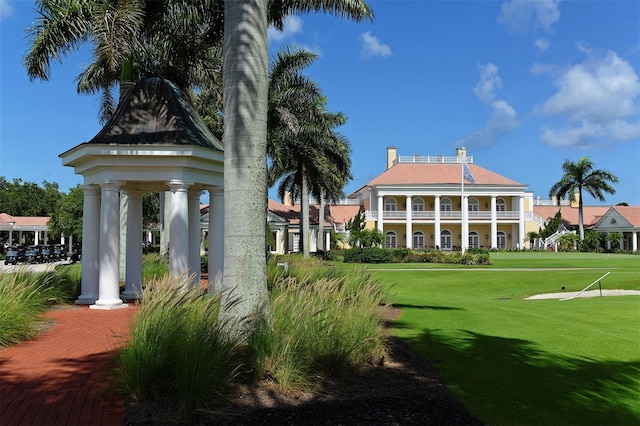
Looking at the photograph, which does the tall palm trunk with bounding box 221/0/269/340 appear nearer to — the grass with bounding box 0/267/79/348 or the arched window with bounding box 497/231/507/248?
the grass with bounding box 0/267/79/348

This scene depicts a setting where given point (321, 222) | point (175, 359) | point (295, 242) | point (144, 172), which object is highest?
point (321, 222)

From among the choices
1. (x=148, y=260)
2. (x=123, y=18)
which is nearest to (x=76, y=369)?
(x=123, y=18)

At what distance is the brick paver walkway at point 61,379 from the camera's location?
187 inches

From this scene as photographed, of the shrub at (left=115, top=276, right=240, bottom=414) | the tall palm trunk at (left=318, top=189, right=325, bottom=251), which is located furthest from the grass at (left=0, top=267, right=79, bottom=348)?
the tall palm trunk at (left=318, top=189, right=325, bottom=251)

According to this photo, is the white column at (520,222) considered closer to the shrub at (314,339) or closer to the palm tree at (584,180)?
the palm tree at (584,180)

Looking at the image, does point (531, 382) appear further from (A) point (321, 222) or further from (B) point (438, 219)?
(B) point (438, 219)

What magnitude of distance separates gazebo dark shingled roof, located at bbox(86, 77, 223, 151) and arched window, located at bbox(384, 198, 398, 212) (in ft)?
173

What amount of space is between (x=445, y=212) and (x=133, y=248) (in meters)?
54.0

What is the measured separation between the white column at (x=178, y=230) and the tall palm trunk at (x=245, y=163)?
5.59 m

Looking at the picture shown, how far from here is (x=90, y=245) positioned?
496 inches

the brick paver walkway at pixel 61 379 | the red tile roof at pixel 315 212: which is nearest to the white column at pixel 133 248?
the brick paver walkway at pixel 61 379

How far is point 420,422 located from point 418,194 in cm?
5924

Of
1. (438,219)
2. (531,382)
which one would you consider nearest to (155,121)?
(531,382)

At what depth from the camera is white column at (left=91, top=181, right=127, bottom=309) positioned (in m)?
11.8
